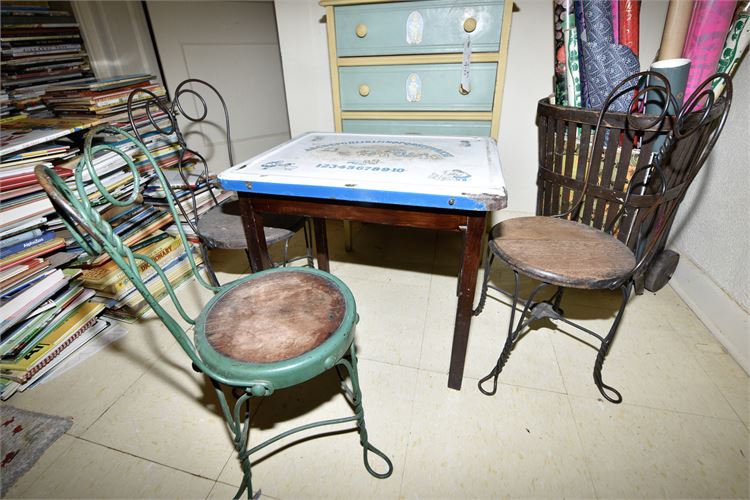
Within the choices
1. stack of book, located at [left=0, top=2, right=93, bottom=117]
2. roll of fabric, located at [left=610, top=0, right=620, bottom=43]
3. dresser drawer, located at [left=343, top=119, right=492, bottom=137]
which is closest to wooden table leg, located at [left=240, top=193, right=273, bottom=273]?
dresser drawer, located at [left=343, top=119, right=492, bottom=137]

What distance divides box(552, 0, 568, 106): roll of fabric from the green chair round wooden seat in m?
1.44

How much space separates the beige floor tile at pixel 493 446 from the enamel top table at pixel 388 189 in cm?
13

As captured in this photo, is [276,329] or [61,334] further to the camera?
[61,334]

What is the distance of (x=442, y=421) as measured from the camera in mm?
1232

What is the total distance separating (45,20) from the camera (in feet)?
6.12

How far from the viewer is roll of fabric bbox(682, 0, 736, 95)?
1.32 meters

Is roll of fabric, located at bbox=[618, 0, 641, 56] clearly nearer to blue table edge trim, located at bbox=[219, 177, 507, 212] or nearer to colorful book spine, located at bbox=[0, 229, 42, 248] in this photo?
blue table edge trim, located at bbox=[219, 177, 507, 212]

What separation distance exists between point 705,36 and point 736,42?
119 mm

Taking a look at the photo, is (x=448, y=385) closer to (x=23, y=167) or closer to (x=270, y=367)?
(x=270, y=367)

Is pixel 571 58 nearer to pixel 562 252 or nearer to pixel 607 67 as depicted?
pixel 607 67

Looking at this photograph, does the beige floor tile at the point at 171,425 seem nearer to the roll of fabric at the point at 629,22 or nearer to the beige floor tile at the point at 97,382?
the beige floor tile at the point at 97,382

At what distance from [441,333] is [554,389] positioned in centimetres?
49

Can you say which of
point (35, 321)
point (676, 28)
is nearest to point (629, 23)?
point (676, 28)

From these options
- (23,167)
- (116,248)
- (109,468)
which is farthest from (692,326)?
(23,167)
